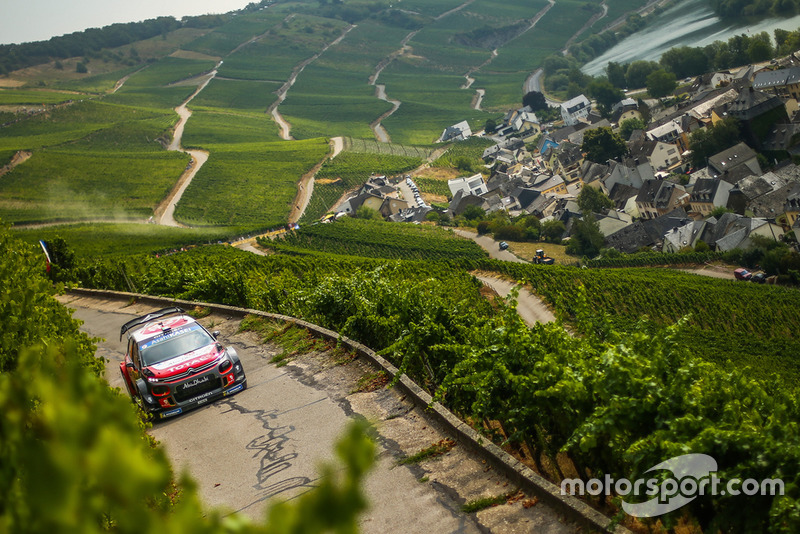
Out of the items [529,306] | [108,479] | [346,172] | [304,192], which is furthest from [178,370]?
[346,172]

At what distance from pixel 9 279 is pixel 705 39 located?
5274 inches

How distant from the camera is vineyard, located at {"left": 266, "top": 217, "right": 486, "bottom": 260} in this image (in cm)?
6200

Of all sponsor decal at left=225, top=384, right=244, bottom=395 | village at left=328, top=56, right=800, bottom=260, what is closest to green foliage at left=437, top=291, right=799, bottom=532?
sponsor decal at left=225, top=384, right=244, bottom=395

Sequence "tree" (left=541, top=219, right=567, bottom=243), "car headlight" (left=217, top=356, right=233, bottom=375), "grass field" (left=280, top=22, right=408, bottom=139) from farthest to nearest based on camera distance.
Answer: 1. "grass field" (left=280, top=22, right=408, bottom=139)
2. "tree" (left=541, top=219, right=567, bottom=243)
3. "car headlight" (left=217, top=356, right=233, bottom=375)

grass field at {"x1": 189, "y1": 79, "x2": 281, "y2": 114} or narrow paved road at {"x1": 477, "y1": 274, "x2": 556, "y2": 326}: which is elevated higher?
grass field at {"x1": 189, "y1": 79, "x2": 281, "y2": 114}

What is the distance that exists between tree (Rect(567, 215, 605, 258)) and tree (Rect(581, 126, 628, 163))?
22.2 meters

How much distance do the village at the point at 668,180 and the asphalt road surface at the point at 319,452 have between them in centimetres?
4576

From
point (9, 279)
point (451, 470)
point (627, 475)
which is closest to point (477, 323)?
point (451, 470)

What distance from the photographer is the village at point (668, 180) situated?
182 ft

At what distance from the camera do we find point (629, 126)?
90.3 m

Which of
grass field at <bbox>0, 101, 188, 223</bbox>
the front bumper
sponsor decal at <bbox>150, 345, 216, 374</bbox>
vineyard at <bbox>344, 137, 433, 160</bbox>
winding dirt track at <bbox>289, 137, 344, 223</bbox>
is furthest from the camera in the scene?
vineyard at <bbox>344, 137, 433, 160</bbox>

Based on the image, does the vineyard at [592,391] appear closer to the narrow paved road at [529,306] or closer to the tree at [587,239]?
the narrow paved road at [529,306]

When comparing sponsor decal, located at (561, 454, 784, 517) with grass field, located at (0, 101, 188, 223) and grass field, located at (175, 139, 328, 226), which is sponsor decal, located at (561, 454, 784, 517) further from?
grass field, located at (0, 101, 188, 223)

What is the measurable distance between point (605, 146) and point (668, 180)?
50.0 ft
